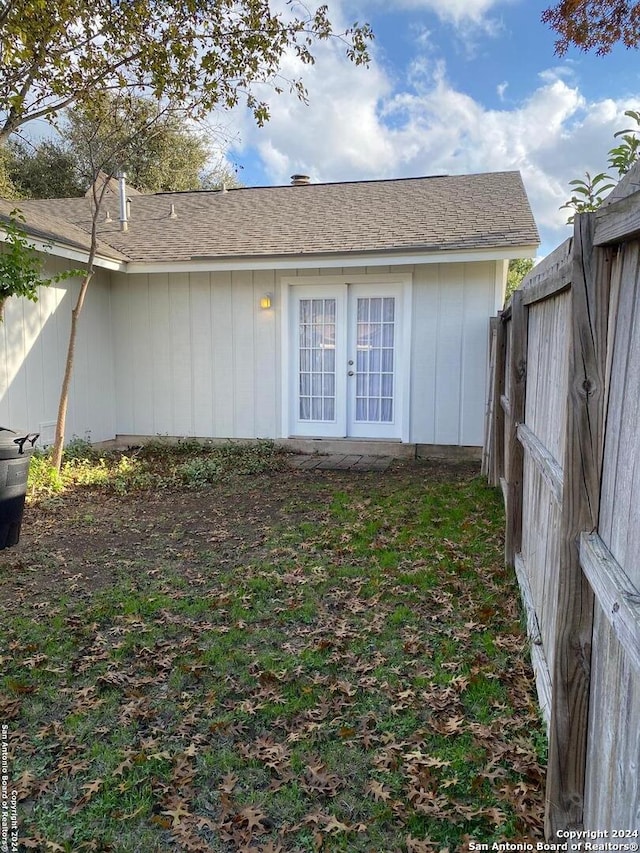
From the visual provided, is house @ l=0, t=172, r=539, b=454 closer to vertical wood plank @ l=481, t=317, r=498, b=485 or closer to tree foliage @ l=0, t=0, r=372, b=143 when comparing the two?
vertical wood plank @ l=481, t=317, r=498, b=485

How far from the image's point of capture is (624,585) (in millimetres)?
1263

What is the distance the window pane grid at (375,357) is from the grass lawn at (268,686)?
3.15 m

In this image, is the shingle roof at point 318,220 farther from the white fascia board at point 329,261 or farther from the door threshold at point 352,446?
the door threshold at point 352,446

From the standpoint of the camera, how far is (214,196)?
449 inches

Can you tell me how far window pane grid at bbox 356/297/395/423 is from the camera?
26.9ft

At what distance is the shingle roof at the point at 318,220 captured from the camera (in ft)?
25.5

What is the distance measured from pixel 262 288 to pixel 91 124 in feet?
9.82

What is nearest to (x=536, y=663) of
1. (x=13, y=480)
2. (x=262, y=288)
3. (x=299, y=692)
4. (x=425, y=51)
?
(x=299, y=692)

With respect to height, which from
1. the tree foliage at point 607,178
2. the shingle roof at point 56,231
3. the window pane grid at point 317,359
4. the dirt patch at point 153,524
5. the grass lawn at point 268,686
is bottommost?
the grass lawn at point 268,686

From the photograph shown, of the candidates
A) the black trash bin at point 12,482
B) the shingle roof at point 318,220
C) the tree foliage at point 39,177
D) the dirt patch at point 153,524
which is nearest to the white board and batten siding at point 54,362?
the shingle roof at point 318,220

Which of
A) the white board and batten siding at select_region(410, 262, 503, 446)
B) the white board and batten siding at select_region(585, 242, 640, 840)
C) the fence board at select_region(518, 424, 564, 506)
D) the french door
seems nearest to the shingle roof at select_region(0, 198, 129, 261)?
the french door

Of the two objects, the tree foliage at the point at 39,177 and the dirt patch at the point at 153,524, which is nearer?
the dirt patch at the point at 153,524

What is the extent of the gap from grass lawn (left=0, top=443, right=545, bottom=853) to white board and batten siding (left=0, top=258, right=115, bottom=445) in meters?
2.69

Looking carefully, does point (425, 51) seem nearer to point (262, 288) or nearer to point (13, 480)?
point (262, 288)
